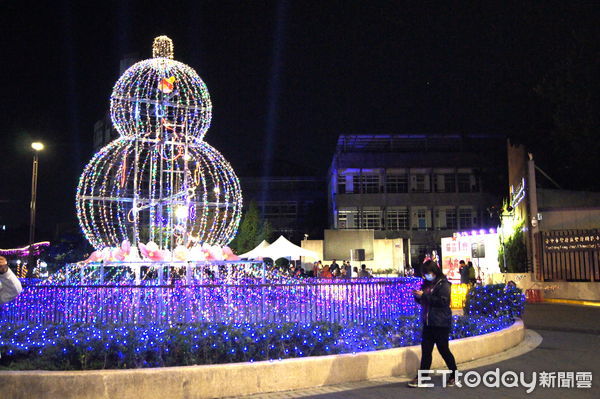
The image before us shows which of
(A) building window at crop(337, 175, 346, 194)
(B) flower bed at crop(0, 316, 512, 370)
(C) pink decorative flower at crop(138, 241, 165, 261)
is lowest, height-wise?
(B) flower bed at crop(0, 316, 512, 370)

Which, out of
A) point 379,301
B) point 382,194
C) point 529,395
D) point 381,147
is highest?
point 381,147

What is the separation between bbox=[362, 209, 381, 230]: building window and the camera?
5931cm

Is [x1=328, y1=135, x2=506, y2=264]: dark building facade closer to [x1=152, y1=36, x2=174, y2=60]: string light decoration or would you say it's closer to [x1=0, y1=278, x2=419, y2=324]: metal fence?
[x1=152, y1=36, x2=174, y2=60]: string light decoration

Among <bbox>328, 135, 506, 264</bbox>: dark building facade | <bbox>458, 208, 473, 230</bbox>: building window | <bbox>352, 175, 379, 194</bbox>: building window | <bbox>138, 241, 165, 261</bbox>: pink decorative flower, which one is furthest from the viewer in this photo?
<bbox>352, 175, 379, 194</bbox>: building window

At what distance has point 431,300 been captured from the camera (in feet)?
24.6

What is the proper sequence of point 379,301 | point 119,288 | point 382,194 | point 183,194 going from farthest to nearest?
point 382,194 < point 183,194 < point 379,301 < point 119,288

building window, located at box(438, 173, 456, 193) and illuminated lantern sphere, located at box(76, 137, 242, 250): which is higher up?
building window, located at box(438, 173, 456, 193)

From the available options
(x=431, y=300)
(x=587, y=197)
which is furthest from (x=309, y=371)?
(x=587, y=197)

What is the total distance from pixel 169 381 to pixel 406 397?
111 inches

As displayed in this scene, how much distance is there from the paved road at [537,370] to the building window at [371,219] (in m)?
44.9

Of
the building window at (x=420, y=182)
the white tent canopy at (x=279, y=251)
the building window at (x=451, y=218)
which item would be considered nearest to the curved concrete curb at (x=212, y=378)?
the white tent canopy at (x=279, y=251)

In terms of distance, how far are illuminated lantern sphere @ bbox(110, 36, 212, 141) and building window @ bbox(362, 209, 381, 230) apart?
46.1 metres

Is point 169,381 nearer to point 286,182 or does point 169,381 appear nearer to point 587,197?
point 587,197

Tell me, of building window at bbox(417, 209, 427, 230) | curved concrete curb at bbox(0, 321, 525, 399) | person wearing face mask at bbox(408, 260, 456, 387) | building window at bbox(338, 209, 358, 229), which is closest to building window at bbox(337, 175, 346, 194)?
building window at bbox(338, 209, 358, 229)
